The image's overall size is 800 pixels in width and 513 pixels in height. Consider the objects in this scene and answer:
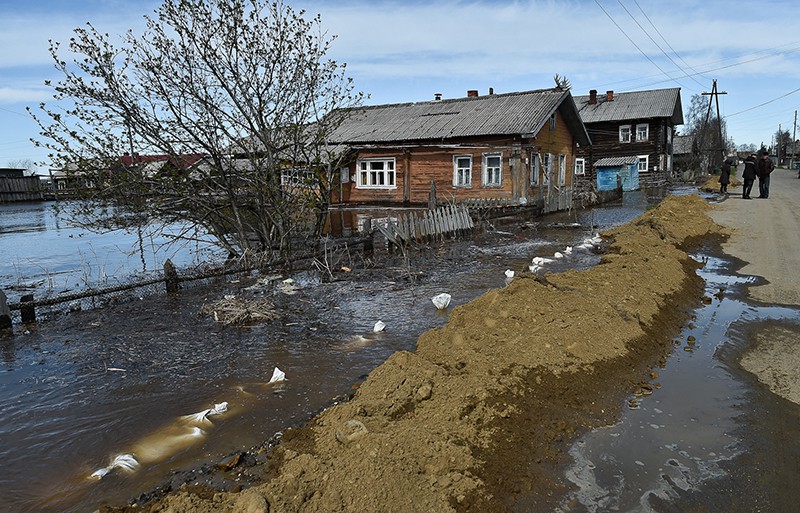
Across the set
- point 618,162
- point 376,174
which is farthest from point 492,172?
point 618,162

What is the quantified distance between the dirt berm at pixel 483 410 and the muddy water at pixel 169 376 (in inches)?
27.9

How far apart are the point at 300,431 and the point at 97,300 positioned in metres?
6.21

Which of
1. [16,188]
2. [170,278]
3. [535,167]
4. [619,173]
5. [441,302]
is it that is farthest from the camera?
[16,188]

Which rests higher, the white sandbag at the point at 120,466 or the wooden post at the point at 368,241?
the wooden post at the point at 368,241

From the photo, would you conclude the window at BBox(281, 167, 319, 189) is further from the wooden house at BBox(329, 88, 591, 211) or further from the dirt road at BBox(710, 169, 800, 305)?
the wooden house at BBox(329, 88, 591, 211)

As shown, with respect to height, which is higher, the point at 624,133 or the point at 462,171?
the point at 624,133

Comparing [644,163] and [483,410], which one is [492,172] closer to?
[483,410]

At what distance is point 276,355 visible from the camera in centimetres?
588

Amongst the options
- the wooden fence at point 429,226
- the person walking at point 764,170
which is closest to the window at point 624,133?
the person walking at point 764,170

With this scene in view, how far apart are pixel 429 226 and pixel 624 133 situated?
1285 inches

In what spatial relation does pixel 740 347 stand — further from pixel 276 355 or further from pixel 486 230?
pixel 486 230

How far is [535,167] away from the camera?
22281 mm

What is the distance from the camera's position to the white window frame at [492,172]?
2117 cm

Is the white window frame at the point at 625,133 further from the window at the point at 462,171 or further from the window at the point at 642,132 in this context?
the window at the point at 462,171
